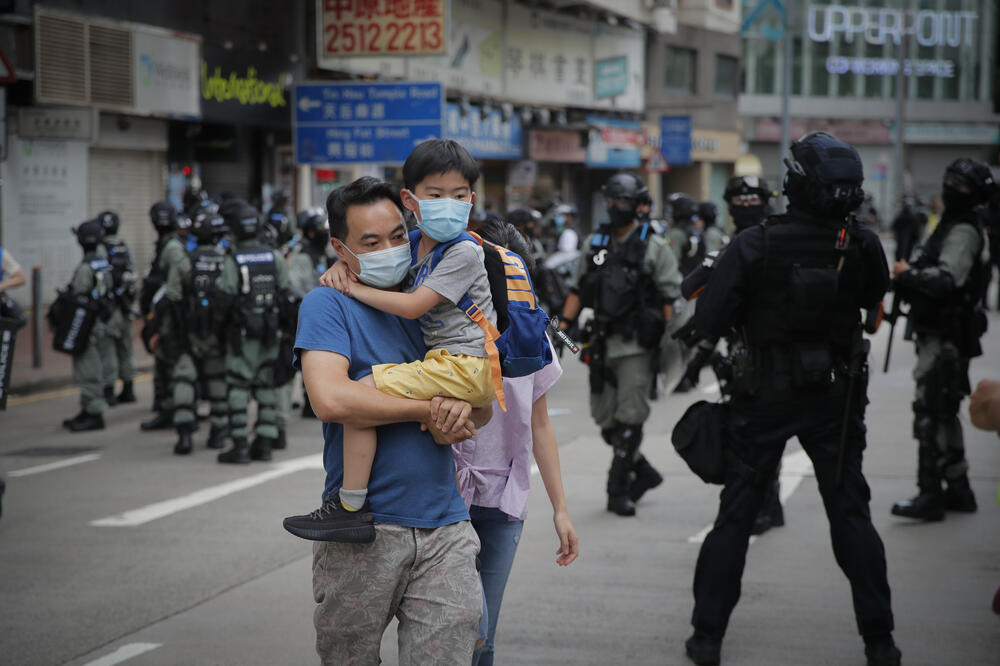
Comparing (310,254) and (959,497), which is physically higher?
(310,254)

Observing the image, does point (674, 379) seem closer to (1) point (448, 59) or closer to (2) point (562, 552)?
(2) point (562, 552)

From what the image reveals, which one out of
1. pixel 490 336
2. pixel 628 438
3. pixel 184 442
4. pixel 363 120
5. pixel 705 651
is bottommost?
pixel 184 442

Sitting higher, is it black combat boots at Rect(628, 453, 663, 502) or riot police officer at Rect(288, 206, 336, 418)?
riot police officer at Rect(288, 206, 336, 418)

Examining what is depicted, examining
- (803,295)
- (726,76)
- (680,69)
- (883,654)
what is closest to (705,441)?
(803,295)

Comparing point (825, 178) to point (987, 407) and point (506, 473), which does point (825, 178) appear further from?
point (506, 473)

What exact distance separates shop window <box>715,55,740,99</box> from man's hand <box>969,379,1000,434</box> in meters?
43.5

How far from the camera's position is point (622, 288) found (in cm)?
805

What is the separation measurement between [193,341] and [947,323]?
5.88 meters

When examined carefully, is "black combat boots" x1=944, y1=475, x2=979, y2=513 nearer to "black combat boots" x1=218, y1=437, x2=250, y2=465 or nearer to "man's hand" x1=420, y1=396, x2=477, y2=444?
"black combat boots" x1=218, y1=437, x2=250, y2=465

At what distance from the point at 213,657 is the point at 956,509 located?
15.7 ft

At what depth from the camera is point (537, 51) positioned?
3409 centimetres

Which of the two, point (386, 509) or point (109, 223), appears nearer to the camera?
point (386, 509)

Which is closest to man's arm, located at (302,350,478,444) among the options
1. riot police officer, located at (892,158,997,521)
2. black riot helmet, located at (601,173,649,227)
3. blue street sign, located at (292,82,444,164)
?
riot police officer, located at (892,158,997,521)

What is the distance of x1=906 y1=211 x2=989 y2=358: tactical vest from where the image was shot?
7336 millimetres
